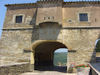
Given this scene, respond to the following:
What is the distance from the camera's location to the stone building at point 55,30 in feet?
35.1

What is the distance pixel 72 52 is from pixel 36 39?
11.4 feet

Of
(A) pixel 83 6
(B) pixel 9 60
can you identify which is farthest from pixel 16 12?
(A) pixel 83 6

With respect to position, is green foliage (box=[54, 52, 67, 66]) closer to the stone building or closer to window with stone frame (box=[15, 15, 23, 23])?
the stone building

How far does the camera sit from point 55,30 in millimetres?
11156

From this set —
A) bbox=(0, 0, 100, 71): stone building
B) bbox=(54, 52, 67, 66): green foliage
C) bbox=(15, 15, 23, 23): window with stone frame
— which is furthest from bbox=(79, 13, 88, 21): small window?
bbox=(54, 52, 67, 66): green foliage

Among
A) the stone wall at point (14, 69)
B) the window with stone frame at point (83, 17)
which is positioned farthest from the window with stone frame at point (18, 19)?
the window with stone frame at point (83, 17)

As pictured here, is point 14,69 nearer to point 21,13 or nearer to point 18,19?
point 18,19

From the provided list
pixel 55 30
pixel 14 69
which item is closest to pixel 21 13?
pixel 55 30

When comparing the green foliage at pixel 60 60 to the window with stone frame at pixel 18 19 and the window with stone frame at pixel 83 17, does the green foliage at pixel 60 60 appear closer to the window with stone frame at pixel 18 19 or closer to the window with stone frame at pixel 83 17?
the window with stone frame at pixel 83 17

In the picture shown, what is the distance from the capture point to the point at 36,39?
11.2m

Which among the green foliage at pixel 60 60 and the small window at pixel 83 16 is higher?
the small window at pixel 83 16

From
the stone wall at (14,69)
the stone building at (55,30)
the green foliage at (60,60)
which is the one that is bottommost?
the green foliage at (60,60)

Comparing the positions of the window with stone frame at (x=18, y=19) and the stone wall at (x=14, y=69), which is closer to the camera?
the stone wall at (x=14, y=69)

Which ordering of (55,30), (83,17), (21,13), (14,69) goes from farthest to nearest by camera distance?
(21,13), (83,17), (55,30), (14,69)
